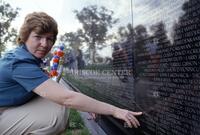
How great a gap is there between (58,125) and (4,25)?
70.7 feet

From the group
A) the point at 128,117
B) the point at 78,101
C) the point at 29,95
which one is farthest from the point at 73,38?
the point at 128,117

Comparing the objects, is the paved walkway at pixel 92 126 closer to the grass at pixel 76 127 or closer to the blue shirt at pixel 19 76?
the grass at pixel 76 127

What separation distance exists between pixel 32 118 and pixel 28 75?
1.52ft

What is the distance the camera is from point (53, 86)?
90.4 inches

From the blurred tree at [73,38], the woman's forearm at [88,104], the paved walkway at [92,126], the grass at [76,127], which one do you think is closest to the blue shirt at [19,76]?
the woman's forearm at [88,104]

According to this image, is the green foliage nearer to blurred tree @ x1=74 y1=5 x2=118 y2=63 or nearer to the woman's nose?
blurred tree @ x1=74 y1=5 x2=118 y2=63

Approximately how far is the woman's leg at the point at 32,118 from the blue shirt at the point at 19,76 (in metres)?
0.07

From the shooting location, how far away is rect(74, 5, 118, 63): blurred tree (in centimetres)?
515

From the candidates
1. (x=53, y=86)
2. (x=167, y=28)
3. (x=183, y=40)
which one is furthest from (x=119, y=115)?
(x=167, y=28)

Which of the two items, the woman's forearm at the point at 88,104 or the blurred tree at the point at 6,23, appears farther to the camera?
the blurred tree at the point at 6,23

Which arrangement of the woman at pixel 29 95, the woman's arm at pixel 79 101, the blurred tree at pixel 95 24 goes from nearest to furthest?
the woman's arm at pixel 79 101 → the woman at pixel 29 95 → the blurred tree at pixel 95 24

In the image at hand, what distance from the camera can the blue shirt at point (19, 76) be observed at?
7.89ft

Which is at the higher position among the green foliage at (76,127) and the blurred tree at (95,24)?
the blurred tree at (95,24)

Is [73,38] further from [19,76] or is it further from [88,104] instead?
[88,104]
